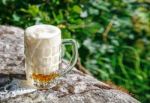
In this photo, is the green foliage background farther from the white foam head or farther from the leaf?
the white foam head

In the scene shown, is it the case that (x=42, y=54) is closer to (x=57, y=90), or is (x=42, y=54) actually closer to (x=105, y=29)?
(x=57, y=90)

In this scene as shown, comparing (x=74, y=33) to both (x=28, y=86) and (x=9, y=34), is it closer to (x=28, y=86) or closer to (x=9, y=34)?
(x=9, y=34)

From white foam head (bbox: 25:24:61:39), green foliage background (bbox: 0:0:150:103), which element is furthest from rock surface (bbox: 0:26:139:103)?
green foliage background (bbox: 0:0:150:103)

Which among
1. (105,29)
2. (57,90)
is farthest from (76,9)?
(57,90)

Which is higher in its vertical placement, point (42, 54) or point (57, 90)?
point (42, 54)

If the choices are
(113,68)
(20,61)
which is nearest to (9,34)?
(20,61)
